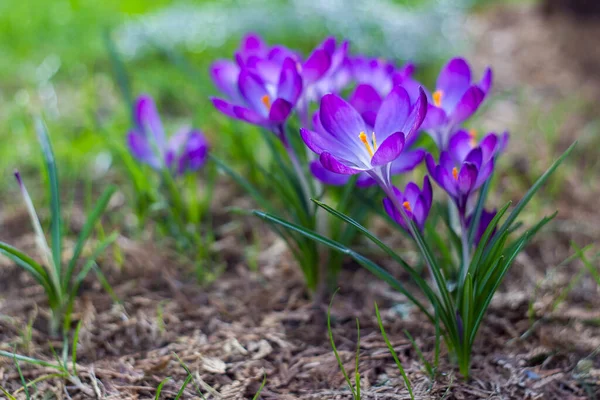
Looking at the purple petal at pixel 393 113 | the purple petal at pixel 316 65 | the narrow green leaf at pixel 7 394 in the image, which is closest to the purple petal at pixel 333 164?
the purple petal at pixel 393 113

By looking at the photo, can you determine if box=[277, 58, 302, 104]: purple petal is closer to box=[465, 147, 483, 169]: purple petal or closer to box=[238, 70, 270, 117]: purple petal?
box=[238, 70, 270, 117]: purple petal

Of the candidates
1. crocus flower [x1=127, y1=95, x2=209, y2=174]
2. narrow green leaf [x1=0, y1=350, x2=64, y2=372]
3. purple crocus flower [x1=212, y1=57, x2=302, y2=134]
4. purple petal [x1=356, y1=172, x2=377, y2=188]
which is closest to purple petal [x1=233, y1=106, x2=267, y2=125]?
purple crocus flower [x1=212, y1=57, x2=302, y2=134]

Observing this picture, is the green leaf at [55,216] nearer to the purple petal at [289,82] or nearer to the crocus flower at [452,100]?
the purple petal at [289,82]

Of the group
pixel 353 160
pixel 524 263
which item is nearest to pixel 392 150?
pixel 353 160

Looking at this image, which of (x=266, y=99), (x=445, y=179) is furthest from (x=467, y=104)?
(x=266, y=99)

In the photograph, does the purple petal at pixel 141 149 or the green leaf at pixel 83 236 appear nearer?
the green leaf at pixel 83 236

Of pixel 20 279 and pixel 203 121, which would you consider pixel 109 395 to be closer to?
pixel 20 279
